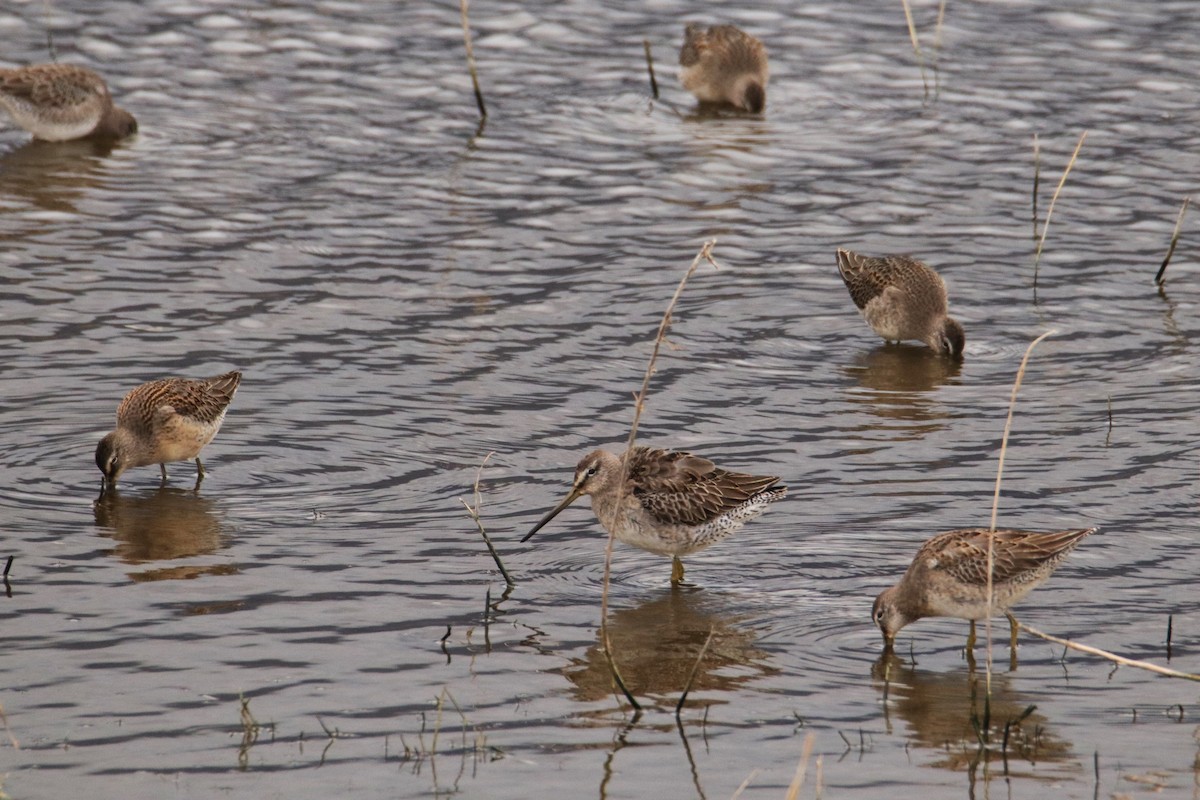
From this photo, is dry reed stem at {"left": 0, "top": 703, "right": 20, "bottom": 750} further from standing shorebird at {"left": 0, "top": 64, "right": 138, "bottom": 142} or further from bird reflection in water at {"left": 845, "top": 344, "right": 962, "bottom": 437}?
standing shorebird at {"left": 0, "top": 64, "right": 138, "bottom": 142}

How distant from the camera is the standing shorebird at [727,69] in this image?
18.8 metres

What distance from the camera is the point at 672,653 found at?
28.1 feet

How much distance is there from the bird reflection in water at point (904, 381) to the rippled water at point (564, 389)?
2.3 inches

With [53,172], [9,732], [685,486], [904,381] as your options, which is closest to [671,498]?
[685,486]

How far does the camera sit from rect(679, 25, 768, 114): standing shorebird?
741 inches

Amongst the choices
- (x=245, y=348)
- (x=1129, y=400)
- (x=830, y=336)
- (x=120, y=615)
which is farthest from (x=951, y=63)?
(x=120, y=615)

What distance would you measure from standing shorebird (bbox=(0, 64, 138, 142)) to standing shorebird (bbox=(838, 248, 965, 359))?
306 inches

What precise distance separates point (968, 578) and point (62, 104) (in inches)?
465

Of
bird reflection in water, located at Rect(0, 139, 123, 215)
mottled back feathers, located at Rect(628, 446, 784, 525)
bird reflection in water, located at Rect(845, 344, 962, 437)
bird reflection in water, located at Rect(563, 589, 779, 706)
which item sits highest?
mottled back feathers, located at Rect(628, 446, 784, 525)

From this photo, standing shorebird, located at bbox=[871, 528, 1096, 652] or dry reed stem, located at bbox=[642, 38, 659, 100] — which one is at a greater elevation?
Result: standing shorebird, located at bbox=[871, 528, 1096, 652]

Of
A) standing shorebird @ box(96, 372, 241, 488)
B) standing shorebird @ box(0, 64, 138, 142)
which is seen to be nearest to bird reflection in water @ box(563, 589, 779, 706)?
standing shorebird @ box(96, 372, 241, 488)

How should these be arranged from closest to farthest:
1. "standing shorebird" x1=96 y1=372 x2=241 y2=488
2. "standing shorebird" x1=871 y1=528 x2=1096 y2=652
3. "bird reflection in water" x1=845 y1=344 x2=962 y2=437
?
"standing shorebird" x1=871 y1=528 x2=1096 y2=652 < "standing shorebird" x1=96 y1=372 x2=241 y2=488 < "bird reflection in water" x1=845 y1=344 x2=962 y2=437

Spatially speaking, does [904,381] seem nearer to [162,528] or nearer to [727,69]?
[162,528]

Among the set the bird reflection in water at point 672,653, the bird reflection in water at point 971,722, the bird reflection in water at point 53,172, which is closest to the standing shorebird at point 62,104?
the bird reflection in water at point 53,172
